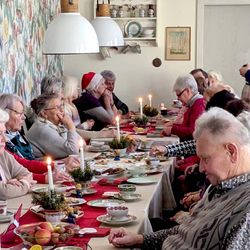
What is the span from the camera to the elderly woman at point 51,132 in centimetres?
486

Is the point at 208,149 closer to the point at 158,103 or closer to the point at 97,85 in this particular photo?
the point at 97,85

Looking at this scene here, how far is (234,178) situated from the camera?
2.32m

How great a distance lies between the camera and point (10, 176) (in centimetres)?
371

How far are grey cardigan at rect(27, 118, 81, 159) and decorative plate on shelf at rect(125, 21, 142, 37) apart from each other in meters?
3.78

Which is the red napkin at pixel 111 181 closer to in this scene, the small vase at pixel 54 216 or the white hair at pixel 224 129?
the small vase at pixel 54 216

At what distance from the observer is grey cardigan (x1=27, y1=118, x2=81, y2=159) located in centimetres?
486

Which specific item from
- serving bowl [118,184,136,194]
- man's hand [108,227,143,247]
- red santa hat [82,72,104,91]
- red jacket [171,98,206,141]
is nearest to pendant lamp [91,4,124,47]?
red jacket [171,98,206,141]

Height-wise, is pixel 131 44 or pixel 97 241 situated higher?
pixel 131 44

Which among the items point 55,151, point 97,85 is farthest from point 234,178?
point 97,85

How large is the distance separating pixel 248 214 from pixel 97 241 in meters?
0.75

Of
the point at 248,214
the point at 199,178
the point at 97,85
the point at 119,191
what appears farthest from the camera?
the point at 97,85

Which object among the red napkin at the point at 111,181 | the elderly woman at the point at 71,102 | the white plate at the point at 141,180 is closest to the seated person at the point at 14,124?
the red napkin at the point at 111,181

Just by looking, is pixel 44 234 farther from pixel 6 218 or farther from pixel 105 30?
pixel 105 30

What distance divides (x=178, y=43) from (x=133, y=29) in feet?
2.12
